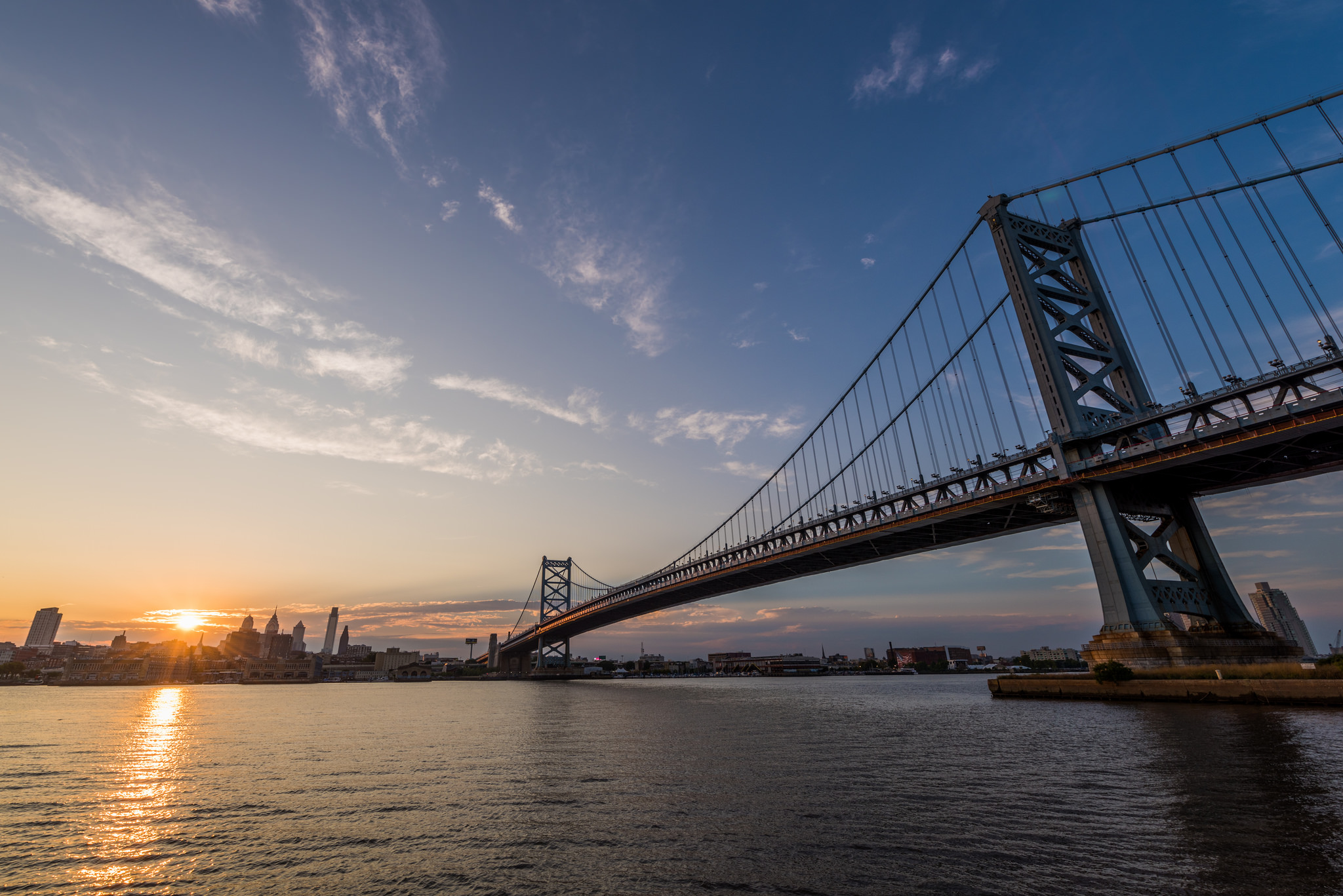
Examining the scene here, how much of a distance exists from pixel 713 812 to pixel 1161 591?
108 feet

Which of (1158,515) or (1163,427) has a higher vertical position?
(1163,427)

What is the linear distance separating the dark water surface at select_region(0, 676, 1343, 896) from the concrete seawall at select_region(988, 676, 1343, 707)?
1.72 m

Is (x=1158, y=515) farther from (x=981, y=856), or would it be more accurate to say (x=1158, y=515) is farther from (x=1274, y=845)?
(x=981, y=856)

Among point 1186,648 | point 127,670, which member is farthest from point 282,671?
point 1186,648

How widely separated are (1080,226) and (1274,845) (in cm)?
4991

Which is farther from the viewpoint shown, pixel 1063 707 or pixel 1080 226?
pixel 1080 226

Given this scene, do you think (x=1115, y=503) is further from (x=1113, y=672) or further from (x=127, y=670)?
(x=127, y=670)

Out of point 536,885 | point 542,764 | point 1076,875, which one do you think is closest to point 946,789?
point 1076,875

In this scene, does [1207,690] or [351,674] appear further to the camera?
[351,674]

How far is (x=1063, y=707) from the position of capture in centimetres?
2831

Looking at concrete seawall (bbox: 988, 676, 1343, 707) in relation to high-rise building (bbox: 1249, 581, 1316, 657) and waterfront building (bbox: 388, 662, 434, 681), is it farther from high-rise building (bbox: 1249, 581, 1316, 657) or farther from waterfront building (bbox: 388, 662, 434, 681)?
waterfront building (bbox: 388, 662, 434, 681)

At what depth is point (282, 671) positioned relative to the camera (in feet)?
434

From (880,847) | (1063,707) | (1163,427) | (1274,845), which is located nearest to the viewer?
(1274,845)

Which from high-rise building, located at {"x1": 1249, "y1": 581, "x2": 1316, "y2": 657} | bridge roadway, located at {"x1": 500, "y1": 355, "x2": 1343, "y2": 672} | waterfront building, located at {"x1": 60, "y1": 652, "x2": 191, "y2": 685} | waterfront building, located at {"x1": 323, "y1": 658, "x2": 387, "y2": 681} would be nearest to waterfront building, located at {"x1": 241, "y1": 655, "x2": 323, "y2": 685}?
waterfront building, located at {"x1": 60, "y1": 652, "x2": 191, "y2": 685}
